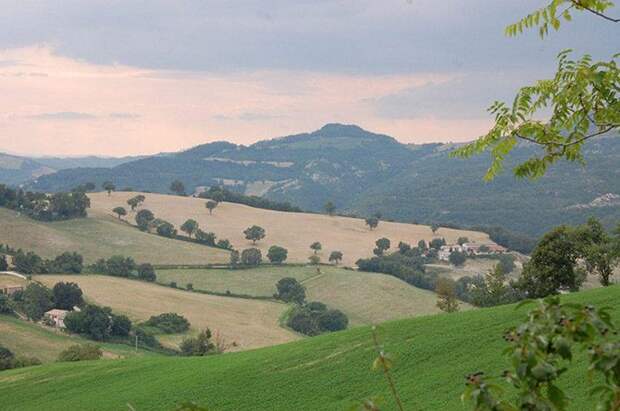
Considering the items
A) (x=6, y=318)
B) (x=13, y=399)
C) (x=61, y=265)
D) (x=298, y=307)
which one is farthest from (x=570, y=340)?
(x=61, y=265)

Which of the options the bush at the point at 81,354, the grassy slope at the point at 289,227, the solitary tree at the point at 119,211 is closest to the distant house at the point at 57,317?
the bush at the point at 81,354

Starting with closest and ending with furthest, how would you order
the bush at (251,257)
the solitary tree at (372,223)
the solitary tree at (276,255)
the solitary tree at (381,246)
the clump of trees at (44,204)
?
the bush at (251,257)
the solitary tree at (276,255)
the clump of trees at (44,204)
the solitary tree at (381,246)
the solitary tree at (372,223)

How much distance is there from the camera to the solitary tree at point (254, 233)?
137m

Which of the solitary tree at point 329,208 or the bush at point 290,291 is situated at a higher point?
the solitary tree at point 329,208

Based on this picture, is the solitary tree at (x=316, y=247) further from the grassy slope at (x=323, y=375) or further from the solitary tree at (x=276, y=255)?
the grassy slope at (x=323, y=375)

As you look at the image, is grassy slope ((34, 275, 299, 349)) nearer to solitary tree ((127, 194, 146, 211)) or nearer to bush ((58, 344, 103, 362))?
bush ((58, 344, 103, 362))

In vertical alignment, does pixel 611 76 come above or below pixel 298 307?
above

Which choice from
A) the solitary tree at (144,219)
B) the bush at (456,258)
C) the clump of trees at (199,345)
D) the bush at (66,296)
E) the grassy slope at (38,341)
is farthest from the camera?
the solitary tree at (144,219)

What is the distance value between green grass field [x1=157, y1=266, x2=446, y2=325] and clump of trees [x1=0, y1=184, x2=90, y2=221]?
29.1 m

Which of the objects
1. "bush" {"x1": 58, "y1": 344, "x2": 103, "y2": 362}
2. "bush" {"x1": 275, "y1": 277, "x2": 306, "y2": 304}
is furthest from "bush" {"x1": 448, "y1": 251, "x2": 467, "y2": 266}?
"bush" {"x1": 58, "y1": 344, "x2": 103, "y2": 362}

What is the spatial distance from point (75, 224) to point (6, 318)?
51.4 metres

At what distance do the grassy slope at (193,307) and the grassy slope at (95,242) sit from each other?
13571 millimetres

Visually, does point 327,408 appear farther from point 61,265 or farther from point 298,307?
point 61,265

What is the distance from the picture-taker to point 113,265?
112 metres
